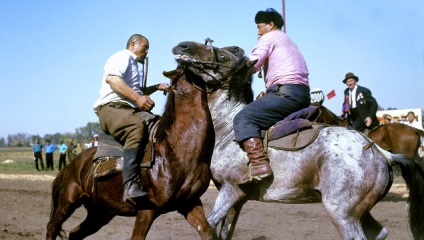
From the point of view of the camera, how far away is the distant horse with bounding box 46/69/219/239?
16.6 feet

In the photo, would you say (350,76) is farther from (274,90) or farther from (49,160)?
(49,160)

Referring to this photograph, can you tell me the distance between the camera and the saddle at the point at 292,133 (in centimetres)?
568

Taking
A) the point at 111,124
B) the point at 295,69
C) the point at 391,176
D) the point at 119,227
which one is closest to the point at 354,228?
the point at 391,176

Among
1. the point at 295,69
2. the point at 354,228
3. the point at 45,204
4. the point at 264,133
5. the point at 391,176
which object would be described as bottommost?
the point at 45,204

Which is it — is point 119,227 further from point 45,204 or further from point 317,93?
point 317,93

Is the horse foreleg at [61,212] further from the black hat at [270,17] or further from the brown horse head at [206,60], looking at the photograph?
the black hat at [270,17]

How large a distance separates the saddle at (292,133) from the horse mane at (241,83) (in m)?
0.67

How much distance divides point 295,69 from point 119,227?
5.22 m

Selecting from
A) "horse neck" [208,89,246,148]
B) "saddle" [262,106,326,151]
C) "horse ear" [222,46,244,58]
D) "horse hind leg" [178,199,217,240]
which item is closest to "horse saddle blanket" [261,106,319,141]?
"saddle" [262,106,326,151]

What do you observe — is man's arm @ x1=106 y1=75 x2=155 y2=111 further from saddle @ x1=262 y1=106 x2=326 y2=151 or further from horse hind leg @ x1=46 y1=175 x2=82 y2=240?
horse hind leg @ x1=46 y1=175 x2=82 y2=240

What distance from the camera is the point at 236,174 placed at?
588 centimetres

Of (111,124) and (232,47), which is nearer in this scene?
(111,124)

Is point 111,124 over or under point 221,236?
over

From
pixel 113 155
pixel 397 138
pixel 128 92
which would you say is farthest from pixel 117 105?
pixel 397 138
